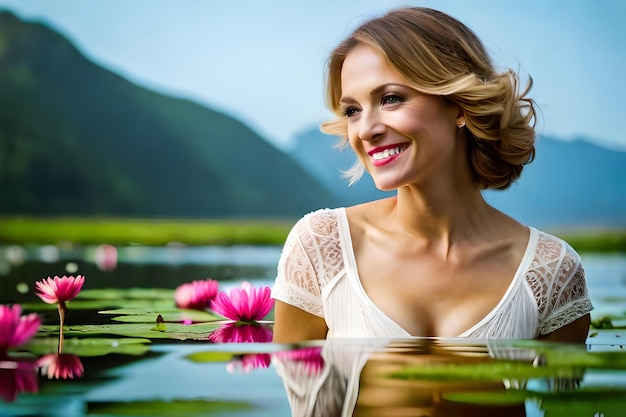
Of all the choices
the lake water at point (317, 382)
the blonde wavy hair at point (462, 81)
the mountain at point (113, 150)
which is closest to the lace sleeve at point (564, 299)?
the blonde wavy hair at point (462, 81)

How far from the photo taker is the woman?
1166 millimetres

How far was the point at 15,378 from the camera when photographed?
570mm

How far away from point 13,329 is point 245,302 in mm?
531

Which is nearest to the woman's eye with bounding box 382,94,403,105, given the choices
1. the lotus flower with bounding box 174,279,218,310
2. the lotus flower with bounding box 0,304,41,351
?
the lotus flower with bounding box 174,279,218,310

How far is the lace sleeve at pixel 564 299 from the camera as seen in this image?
1271mm

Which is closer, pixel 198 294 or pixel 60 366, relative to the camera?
pixel 60 366

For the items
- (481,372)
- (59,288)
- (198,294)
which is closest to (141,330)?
(59,288)

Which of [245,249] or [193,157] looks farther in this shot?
[193,157]

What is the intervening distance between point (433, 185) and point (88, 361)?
28.6 inches

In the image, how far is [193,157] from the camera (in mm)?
14422

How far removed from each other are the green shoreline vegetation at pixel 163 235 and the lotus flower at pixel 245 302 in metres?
7.30

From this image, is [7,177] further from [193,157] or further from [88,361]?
[88,361]

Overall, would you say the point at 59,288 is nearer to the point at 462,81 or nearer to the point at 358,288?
the point at 358,288

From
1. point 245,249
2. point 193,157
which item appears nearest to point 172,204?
point 193,157
